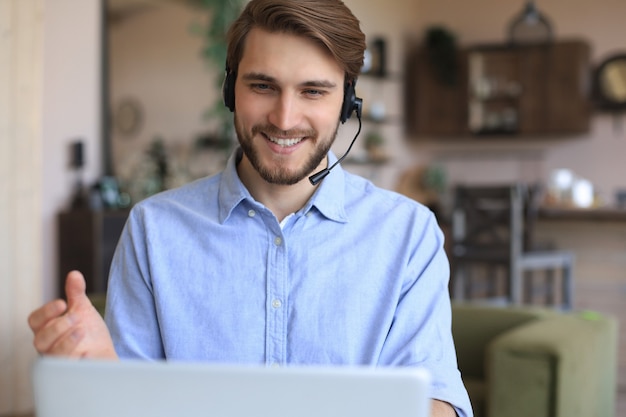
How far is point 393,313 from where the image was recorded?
4.09 feet

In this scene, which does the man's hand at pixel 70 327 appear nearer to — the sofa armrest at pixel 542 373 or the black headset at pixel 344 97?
the black headset at pixel 344 97

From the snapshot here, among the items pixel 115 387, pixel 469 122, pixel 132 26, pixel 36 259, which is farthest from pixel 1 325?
pixel 469 122

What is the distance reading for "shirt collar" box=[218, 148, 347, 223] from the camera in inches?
51.2

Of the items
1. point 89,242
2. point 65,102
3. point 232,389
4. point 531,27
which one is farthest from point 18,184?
point 531,27

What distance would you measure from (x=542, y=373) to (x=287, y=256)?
4.56 feet

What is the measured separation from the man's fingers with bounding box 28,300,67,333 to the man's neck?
0.49 m

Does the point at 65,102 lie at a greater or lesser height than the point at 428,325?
greater

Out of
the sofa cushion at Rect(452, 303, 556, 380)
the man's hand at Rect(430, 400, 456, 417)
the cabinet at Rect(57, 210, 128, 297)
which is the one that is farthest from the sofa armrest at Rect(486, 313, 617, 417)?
the cabinet at Rect(57, 210, 128, 297)

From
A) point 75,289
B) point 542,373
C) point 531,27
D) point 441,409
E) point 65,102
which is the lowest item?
point 542,373

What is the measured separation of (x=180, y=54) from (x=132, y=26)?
2.05ft

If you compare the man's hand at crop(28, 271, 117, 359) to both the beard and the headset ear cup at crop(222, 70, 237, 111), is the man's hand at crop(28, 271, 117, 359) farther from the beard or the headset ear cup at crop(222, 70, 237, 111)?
the headset ear cup at crop(222, 70, 237, 111)

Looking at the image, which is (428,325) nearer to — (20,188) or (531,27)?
(20,188)

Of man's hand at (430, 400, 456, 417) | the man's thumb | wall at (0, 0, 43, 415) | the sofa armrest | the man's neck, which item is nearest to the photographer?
the man's thumb

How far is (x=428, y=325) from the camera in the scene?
1.22 meters
